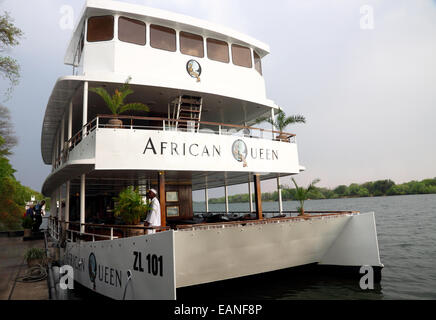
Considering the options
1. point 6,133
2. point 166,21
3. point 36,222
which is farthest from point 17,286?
point 6,133

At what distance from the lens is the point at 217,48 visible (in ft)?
35.5

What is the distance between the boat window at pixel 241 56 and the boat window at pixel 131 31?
3416mm

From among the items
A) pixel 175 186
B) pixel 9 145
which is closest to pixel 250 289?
pixel 175 186

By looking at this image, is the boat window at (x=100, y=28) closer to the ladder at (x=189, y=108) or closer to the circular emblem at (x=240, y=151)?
the ladder at (x=189, y=108)

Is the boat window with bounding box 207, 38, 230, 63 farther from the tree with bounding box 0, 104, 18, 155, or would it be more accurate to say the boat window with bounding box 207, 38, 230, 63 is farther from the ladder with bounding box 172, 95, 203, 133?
the tree with bounding box 0, 104, 18, 155

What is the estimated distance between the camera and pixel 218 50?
10.8 m

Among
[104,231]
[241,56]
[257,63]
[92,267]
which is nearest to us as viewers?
[92,267]

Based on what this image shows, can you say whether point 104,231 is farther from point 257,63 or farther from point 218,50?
point 257,63

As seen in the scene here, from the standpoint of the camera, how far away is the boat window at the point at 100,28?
9.16m

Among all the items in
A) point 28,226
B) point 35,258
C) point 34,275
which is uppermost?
point 28,226

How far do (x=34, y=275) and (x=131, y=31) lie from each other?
7631mm
